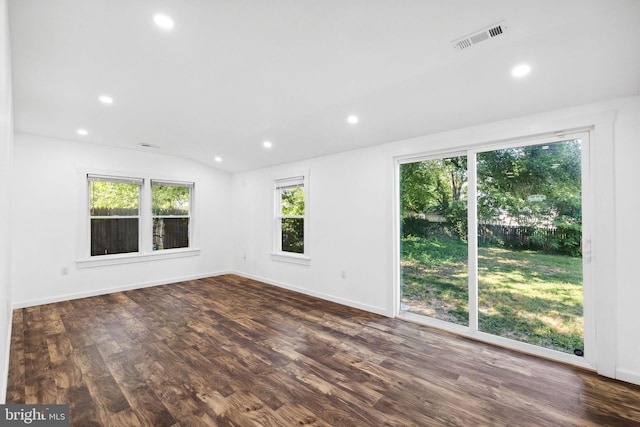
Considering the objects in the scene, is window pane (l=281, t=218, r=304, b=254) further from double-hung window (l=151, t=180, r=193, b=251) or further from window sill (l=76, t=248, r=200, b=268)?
double-hung window (l=151, t=180, r=193, b=251)

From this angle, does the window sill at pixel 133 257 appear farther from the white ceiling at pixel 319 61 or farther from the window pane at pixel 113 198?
the white ceiling at pixel 319 61

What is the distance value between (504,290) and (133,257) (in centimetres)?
565

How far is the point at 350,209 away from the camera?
430 centimetres

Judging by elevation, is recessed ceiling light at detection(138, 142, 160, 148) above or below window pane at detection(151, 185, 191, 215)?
above

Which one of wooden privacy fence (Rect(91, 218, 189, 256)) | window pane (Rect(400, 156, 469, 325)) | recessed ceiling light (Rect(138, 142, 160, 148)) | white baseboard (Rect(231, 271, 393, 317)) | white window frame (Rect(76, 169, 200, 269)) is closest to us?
window pane (Rect(400, 156, 469, 325))

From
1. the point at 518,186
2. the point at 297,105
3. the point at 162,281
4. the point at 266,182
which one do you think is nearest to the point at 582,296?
the point at 518,186

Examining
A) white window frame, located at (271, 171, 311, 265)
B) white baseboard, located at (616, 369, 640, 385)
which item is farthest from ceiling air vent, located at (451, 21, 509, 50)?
white window frame, located at (271, 171, 311, 265)

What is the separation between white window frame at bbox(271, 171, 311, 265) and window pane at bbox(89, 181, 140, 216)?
Result: 98.7 inches

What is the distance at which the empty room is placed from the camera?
1.91 meters

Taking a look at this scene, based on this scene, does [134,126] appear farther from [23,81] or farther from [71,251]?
[71,251]

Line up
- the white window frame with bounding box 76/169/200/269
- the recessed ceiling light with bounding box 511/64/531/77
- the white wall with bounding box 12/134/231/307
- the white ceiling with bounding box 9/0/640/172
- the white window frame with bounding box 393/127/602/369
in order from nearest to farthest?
the white ceiling with bounding box 9/0/640/172
the recessed ceiling light with bounding box 511/64/531/77
the white window frame with bounding box 393/127/602/369
the white wall with bounding box 12/134/231/307
the white window frame with bounding box 76/169/200/269

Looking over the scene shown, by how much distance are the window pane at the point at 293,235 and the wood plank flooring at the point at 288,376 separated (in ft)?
5.54

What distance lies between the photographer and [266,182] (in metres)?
5.73

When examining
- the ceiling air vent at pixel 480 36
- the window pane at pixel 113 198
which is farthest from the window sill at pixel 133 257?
the ceiling air vent at pixel 480 36
